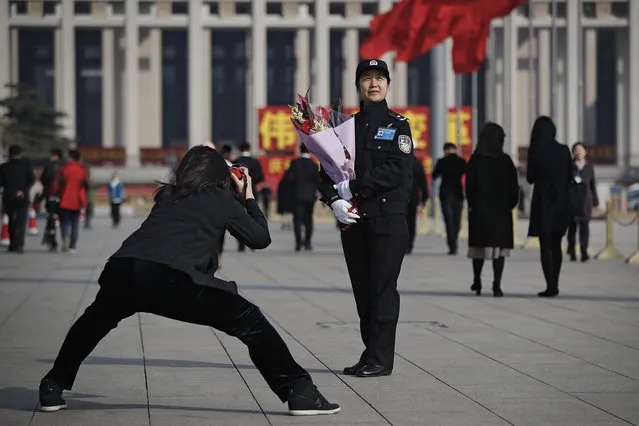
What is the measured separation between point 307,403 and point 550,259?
7797mm

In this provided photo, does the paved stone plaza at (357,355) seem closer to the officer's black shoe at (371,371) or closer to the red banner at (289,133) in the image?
the officer's black shoe at (371,371)

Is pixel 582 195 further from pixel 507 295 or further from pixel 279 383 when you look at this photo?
pixel 279 383

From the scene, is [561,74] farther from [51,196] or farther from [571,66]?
[51,196]

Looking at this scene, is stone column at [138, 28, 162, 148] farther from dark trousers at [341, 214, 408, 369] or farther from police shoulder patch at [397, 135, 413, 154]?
police shoulder patch at [397, 135, 413, 154]

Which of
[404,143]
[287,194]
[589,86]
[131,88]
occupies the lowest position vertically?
[287,194]

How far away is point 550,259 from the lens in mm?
14820

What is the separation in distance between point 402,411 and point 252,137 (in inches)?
3190

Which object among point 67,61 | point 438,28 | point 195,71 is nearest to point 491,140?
point 438,28

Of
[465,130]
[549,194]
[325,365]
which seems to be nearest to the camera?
[325,365]

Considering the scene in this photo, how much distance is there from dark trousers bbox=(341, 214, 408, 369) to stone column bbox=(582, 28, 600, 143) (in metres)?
83.8

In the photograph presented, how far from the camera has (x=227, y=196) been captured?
23.8ft

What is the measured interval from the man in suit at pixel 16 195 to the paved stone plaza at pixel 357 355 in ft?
20.9

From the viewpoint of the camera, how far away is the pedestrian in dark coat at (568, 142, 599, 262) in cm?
2067

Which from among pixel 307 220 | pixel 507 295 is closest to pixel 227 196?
pixel 507 295
